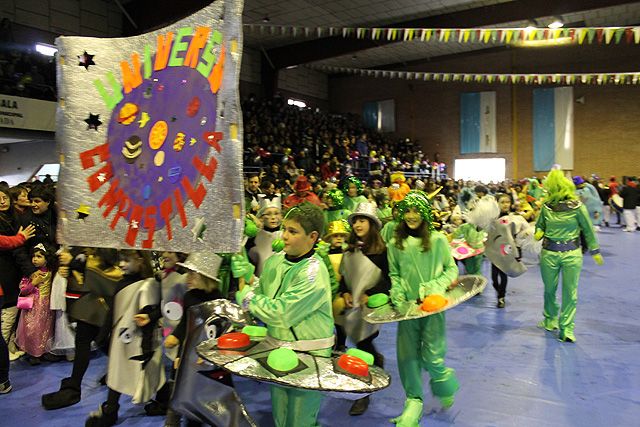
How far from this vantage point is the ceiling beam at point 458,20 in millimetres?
13342

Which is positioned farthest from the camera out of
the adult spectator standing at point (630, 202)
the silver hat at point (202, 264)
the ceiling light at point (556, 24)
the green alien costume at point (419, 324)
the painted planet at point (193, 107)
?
the adult spectator standing at point (630, 202)

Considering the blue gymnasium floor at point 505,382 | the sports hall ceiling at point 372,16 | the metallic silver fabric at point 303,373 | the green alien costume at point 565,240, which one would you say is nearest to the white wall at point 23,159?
the sports hall ceiling at point 372,16

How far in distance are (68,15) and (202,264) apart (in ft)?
43.7

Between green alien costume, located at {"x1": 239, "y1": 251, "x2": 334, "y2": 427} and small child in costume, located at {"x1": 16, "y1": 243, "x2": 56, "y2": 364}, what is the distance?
9.99 ft

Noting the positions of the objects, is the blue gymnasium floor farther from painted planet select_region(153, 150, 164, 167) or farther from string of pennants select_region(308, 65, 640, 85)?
string of pennants select_region(308, 65, 640, 85)

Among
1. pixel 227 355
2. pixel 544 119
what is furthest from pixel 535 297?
pixel 544 119

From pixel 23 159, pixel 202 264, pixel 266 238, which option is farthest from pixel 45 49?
pixel 202 264

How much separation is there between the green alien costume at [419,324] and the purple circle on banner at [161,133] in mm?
1597

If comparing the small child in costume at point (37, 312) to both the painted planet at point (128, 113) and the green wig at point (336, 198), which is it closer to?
the painted planet at point (128, 113)

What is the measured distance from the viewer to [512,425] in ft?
10.8

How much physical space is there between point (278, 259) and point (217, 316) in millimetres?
551

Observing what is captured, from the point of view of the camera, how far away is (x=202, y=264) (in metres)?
2.90

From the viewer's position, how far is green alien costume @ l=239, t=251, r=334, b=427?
2.25m

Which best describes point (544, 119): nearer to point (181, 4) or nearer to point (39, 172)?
point (181, 4)
